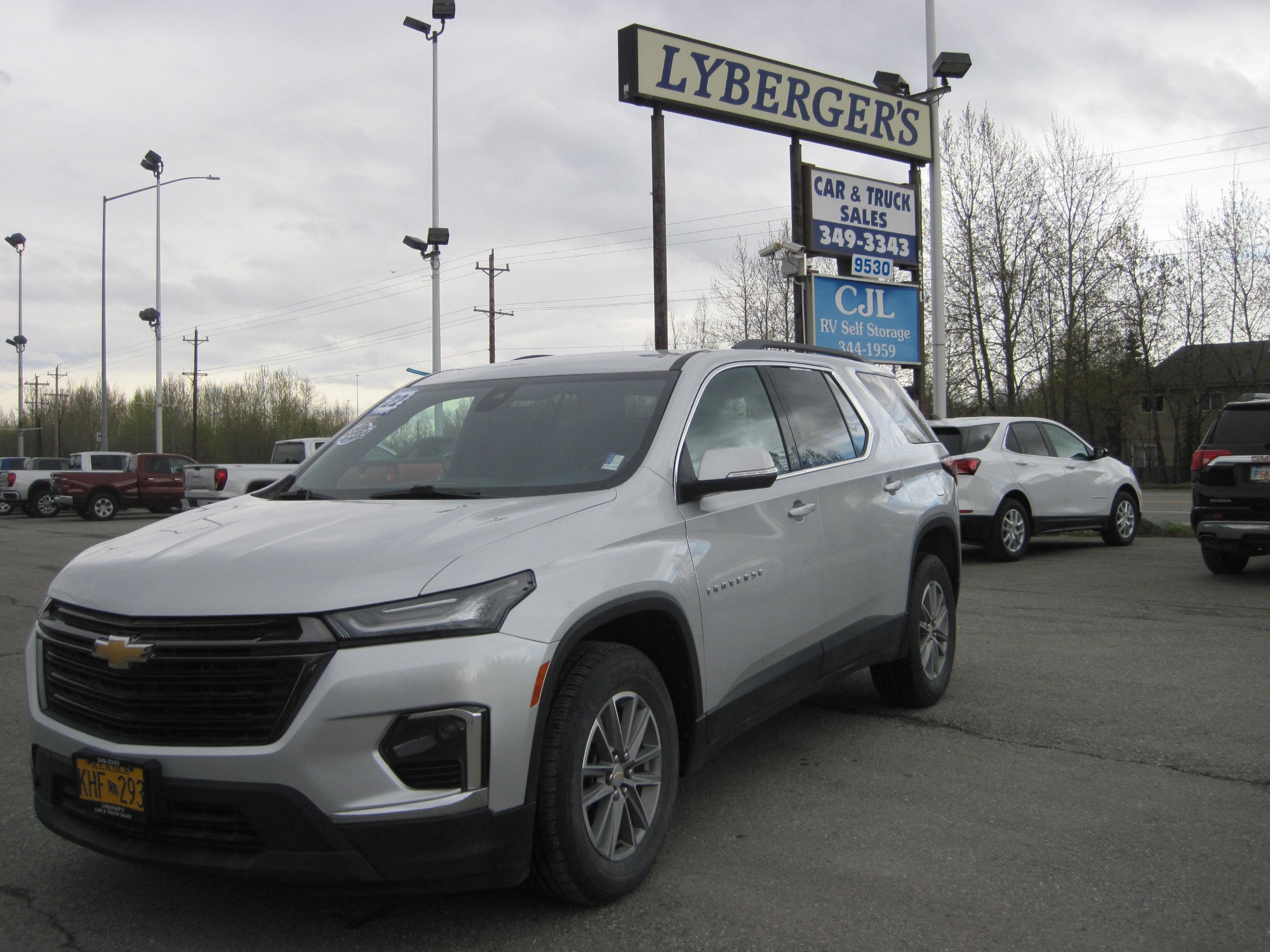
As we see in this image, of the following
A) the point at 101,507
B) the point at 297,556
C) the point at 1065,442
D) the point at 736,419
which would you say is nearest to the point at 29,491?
the point at 101,507

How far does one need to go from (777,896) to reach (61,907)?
7.24 ft

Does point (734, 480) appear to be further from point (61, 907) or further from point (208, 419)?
point (208, 419)

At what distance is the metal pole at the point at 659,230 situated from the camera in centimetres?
1552

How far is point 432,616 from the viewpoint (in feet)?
9.02

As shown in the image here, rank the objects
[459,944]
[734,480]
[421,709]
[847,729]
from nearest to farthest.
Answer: [421,709], [459,944], [734,480], [847,729]

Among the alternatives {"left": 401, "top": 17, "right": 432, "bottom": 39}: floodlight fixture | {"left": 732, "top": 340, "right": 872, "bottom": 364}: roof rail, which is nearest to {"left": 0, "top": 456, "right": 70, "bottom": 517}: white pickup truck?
{"left": 401, "top": 17, "right": 432, "bottom": 39}: floodlight fixture

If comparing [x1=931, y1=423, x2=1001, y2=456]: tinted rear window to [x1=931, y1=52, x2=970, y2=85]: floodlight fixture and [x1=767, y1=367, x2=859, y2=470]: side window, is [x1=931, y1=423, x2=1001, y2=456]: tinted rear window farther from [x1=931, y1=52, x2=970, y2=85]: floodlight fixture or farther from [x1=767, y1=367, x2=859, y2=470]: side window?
[x1=931, y1=52, x2=970, y2=85]: floodlight fixture

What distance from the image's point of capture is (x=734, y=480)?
3.62 m

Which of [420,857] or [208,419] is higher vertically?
[208,419]

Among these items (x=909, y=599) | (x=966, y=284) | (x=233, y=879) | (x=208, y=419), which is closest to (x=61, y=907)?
(x=233, y=879)

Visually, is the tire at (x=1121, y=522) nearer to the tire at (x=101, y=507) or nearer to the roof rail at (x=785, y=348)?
the roof rail at (x=785, y=348)

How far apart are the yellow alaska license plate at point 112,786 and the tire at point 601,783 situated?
41.5 inches

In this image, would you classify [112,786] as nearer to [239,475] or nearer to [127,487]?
[239,475]

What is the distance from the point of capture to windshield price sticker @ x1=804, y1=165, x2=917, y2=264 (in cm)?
1634
